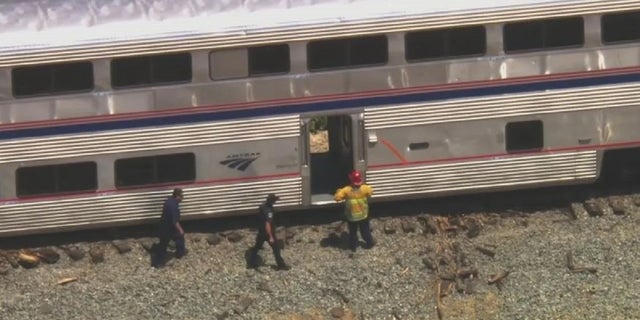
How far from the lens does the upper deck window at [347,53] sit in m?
19.4

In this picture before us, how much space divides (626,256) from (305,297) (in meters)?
5.57

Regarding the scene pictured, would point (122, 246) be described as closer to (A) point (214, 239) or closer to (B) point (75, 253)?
(B) point (75, 253)

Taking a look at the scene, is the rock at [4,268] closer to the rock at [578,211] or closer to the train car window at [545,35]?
the train car window at [545,35]

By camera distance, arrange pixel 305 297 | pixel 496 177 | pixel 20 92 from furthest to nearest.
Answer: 1. pixel 496 177
2. pixel 20 92
3. pixel 305 297

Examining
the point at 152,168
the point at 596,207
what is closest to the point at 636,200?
the point at 596,207

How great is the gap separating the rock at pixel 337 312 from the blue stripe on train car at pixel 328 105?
3955mm

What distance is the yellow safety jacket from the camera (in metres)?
19.0

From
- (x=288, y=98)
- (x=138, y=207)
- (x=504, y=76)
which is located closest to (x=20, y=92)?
(x=138, y=207)

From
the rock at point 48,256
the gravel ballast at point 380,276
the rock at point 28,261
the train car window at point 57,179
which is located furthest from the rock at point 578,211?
the rock at point 28,261

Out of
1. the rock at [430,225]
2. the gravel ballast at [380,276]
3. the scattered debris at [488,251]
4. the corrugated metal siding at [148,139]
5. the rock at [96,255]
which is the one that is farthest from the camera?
the rock at [430,225]

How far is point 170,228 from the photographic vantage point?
62.1 feet

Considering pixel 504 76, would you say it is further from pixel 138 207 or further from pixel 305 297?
pixel 138 207

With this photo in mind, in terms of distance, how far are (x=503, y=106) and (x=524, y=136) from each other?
774 millimetres

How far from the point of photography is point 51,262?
764 inches
